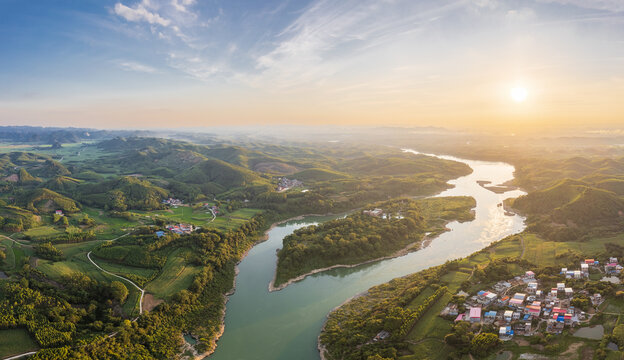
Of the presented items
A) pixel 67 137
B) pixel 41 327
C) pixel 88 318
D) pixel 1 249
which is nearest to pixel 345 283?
pixel 88 318

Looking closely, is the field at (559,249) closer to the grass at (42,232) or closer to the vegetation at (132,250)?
the vegetation at (132,250)

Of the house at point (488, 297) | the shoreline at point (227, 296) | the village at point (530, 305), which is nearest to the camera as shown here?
the village at point (530, 305)

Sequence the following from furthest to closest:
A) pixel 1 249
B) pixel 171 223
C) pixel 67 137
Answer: pixel 67 137
pixel 171 223
pixel 1 249

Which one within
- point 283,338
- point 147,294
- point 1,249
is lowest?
point 283,338

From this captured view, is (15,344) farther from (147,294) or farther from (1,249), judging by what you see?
(1,249)

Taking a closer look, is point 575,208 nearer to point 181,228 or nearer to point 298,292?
point 298,292

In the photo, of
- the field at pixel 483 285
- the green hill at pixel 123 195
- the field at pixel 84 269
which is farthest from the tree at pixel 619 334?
the green hill at pixel 123 195
